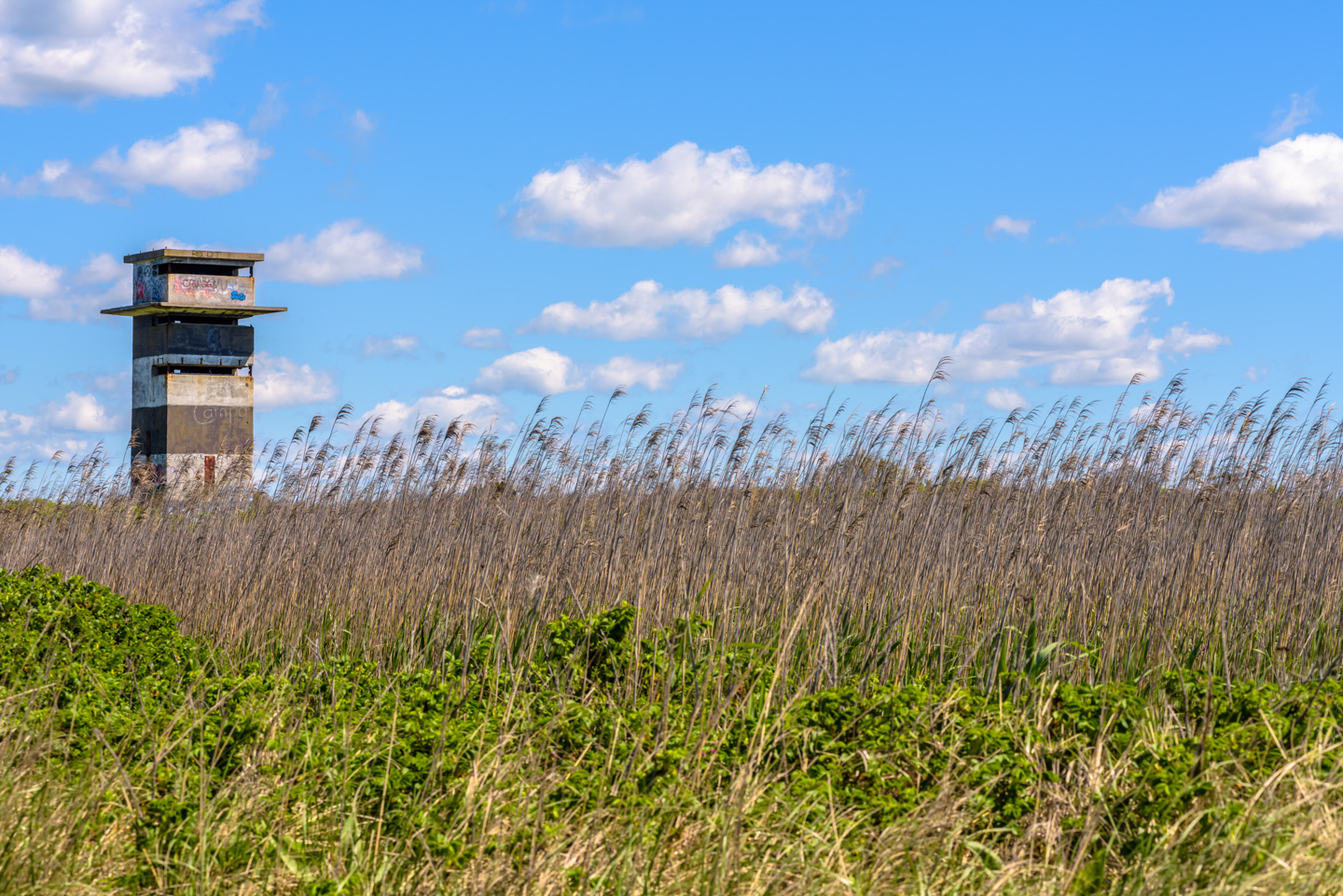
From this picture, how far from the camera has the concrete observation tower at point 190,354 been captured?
16094mm

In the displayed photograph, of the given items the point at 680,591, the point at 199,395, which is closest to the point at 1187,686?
the point at 680,591

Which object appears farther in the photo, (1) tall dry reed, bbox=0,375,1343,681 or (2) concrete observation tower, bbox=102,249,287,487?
(2) concrete observation tower, bbox=102,249,287,487

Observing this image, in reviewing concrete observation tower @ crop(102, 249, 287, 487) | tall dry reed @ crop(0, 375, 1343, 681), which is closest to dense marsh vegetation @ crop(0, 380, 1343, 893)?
tall dry reed @ crop(0, 375, 1343, 681)

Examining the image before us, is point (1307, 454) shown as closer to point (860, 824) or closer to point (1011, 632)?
point (1011, 632)

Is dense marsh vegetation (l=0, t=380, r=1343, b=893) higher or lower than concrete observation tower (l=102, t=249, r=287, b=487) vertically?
lower

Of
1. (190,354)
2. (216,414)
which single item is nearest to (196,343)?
(190,354)

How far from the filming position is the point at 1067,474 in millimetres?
6414

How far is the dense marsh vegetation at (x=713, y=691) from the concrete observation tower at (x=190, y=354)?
34.2 feet

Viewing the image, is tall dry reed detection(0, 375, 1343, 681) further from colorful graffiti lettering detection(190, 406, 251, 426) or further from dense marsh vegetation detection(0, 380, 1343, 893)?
colorful graffiti lettering detection(190, 406, 251, 426)

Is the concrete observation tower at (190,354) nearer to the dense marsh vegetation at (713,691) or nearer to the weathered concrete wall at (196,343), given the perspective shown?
the weathered concrete wall at (196,343)

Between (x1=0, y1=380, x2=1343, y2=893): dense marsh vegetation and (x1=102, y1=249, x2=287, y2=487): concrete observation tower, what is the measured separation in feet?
34.2

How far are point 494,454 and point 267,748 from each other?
4.28m

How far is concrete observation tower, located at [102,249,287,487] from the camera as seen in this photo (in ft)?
52.8

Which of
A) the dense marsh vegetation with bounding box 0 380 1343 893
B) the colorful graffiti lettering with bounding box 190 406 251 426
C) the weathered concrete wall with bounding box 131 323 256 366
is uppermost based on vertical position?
the weathered concrete wall with bounding box 131 323 256 366
